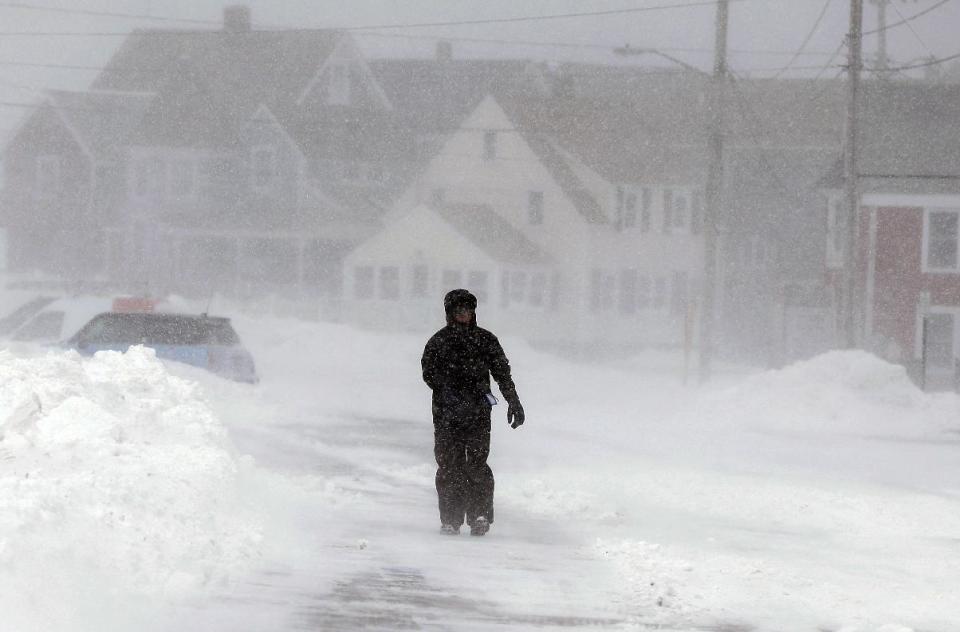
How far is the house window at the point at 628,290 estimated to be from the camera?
57.8 m

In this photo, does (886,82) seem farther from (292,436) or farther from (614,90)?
(292,436)

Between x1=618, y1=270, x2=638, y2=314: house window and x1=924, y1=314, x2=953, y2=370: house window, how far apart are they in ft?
55.4

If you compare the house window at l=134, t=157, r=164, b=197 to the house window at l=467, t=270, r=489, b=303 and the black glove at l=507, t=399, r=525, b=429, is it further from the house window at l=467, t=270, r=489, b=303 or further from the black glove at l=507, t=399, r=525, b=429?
the black glove at l=507, t=399, r=525, b=429

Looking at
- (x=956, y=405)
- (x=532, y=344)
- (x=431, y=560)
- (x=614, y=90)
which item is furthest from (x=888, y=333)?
(x=614, y=90)

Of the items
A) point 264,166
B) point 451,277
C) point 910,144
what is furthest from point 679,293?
point 264,166

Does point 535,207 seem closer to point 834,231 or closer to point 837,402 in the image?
point 834,231

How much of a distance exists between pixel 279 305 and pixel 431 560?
1911 inches

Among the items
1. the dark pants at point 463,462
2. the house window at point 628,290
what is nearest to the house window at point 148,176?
the house window at point 628,290

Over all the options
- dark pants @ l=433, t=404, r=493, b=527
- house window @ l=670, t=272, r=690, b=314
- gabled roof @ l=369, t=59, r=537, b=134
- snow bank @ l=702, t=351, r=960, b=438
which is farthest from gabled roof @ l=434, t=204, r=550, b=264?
dark pants @ l=433, t=404, r=493, b=527

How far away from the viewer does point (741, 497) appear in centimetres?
1375

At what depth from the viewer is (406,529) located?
1066cm

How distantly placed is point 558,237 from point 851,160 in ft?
88.5

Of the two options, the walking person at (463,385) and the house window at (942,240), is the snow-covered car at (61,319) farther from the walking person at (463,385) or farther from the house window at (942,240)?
the house window at (942,240)

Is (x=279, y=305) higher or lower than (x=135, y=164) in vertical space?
lower
